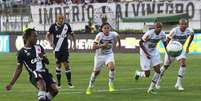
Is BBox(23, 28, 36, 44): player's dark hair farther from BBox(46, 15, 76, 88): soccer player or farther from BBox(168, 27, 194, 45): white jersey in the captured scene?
BBox(46, 15, 76, 88): soccer player

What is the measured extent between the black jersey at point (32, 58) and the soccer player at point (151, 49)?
20.0 ft

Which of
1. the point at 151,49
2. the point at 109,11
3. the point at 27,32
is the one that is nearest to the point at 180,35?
the point at 151,49

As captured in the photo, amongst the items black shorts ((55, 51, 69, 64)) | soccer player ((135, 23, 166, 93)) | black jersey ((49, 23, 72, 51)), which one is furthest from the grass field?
black jersey ((49, 23, 72, 51))

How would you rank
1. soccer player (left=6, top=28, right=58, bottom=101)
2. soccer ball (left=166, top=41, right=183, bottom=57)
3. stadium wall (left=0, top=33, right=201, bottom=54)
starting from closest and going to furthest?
soccer player (left=6, top=28, right=58, bottom=101) < soccer ball (left=166, top=41, right=183, bottom=57) < stadium wall (left=0, top=33, right=201, bottom=54)

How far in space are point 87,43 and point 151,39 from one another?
87.6 feet

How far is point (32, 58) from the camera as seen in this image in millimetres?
13352

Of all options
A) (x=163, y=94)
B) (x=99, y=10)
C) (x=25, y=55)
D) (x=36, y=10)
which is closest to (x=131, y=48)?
(x=99, y=10)

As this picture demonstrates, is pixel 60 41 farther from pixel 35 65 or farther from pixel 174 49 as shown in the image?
pixel 35 65

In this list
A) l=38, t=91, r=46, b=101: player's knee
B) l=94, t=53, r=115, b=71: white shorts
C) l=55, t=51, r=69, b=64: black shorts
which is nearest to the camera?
l=38, t=91, r=46, b=101: player's knee

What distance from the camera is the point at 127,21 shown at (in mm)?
48875

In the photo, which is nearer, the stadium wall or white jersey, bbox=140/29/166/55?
white jersey, bbox=140/29/166/55

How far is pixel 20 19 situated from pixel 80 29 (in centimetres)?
597

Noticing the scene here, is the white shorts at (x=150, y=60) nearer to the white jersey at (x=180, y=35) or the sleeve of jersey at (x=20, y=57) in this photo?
the white jersey at (x=180, y=35)

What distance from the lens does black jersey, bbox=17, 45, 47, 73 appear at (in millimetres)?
13336
